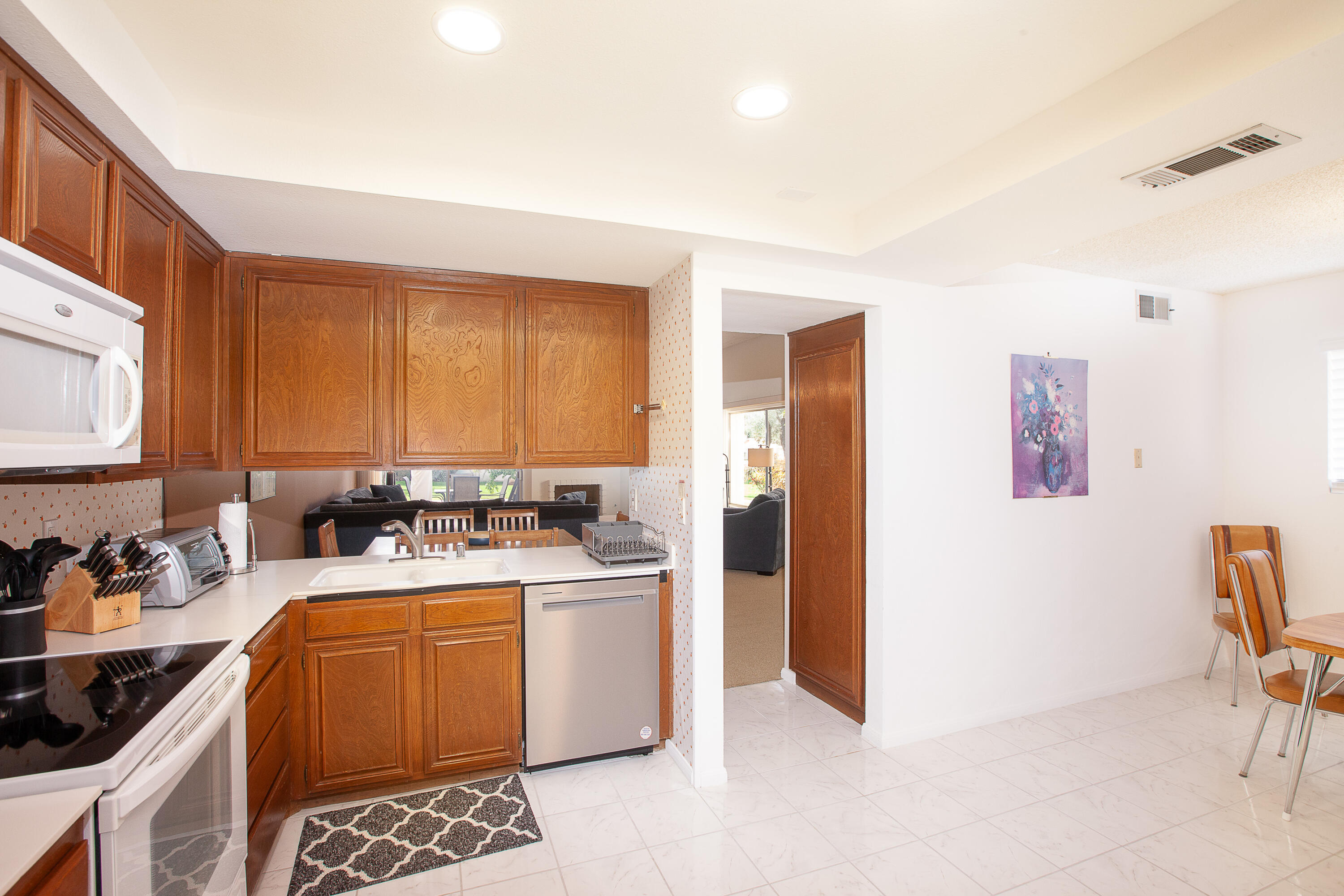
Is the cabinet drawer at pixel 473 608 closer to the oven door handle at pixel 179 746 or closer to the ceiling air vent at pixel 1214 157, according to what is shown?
the oven door handle at pixel 179 746

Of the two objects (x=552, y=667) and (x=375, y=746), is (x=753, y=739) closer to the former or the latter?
(x=552, y=667)

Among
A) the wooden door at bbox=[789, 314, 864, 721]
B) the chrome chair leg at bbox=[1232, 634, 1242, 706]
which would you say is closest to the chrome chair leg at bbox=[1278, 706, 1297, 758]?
the chrome chair leg at bbox=[1232, 634, 1242, 706]

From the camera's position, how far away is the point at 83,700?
4.49ft

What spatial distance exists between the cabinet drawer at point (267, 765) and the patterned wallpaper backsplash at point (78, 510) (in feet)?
2.75

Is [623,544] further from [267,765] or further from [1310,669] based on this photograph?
[1310,669]

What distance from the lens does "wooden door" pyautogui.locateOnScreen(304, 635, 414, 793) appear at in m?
2.44

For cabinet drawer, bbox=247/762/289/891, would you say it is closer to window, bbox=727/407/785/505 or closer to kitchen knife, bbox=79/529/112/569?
kitchen knife, bbox=79/529/112/569

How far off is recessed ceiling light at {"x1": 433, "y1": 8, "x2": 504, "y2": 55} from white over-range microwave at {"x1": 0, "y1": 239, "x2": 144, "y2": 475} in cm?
100

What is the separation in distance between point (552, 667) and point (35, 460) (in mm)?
1887

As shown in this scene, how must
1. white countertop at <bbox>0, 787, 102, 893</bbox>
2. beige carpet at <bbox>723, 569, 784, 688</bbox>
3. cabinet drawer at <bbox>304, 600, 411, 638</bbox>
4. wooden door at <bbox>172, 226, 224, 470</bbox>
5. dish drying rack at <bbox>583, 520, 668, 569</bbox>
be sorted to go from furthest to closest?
beige carpet at <bbox>723, 569, 784, 688</bbox> < dish drying rack at <bbox>583, 520, 668, 569</bbox> < cabinet drawer at <bbox>304, 600, 411, 638</bbox> < wooden door at <bbox>172, 226, 224, 470</bbox> < white countertop at <bbox>0, 787, 102, 893</bbox>

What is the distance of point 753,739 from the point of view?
10.2 ft

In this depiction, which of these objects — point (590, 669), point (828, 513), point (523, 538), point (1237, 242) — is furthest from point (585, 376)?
point (1237, 242)

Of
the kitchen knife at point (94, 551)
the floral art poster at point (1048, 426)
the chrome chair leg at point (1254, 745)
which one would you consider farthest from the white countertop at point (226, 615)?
the chrome chair leg at point (1254, 745)

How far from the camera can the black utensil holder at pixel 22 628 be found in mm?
1586
